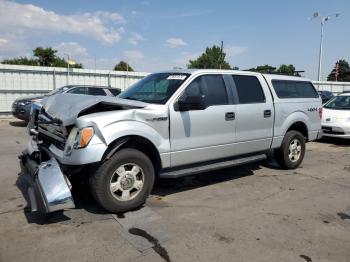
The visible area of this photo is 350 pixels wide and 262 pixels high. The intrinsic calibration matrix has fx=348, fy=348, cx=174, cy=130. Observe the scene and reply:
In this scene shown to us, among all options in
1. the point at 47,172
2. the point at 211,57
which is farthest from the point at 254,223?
the point at 211,57

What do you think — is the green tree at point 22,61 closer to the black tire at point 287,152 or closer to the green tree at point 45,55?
the green tree at point 45,55

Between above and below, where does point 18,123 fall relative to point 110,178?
below

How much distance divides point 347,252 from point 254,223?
107 centimetres

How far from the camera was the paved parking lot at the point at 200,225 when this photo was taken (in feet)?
11.6

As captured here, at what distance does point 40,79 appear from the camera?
17.5 meters

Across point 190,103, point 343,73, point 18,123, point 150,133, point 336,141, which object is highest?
point 343,73

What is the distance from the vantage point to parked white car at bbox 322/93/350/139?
33.5 feet

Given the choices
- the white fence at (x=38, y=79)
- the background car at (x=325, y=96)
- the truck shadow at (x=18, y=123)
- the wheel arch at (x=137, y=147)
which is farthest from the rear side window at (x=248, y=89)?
the white fence at (x=38, y=79)

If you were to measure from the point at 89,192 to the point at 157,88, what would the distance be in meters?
1.91

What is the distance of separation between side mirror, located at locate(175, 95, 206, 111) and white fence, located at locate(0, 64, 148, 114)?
14.2m

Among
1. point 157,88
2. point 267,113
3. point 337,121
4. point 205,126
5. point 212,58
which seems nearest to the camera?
point 205,126

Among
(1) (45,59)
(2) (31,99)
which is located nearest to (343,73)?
→ (1) (45,59)

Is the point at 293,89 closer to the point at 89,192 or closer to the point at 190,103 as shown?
the point at 190,103

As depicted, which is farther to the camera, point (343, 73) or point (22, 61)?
point (343, 73)
